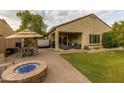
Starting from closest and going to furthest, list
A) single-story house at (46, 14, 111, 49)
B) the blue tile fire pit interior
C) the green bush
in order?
the blue tile fire pit interior, single-story house at (46, 14, 111, 49), the green bush

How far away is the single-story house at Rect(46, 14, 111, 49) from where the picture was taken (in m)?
22.2

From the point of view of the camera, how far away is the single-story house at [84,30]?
22227 mm

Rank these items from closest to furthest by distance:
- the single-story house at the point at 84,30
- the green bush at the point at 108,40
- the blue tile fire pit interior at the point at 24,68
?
the blue tile fire pit interior at the point at 24,68 → the single-story house at the point at 84,30 → the green bush at the point at 108,40

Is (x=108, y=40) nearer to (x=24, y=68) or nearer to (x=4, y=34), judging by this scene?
(x=4, y=34)

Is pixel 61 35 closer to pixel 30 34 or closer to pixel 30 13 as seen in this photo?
pixel 30 13

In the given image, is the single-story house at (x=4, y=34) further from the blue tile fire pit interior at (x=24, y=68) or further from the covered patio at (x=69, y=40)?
the blue tile fire pit interior at (x=24, y=68)

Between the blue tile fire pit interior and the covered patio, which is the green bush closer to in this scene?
the covered patio

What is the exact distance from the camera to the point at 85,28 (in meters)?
23.4

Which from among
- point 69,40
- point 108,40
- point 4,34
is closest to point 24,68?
point 4,34

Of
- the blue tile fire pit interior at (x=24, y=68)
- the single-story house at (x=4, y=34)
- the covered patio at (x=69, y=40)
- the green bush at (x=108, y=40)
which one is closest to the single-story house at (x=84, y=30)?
the covered patio at (x=69, y=40)

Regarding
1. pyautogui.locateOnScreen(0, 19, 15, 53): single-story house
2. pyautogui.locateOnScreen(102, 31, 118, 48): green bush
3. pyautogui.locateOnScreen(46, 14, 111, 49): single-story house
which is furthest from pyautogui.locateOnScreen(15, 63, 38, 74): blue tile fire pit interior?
pyautogui.locateOnScreen(102, 31, 118, 48): green bush

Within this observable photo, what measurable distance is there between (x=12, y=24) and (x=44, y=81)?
51.4 ft

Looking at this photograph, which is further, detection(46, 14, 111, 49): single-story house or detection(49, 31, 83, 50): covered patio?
detection(49, 31, 83, 50): covered patio
